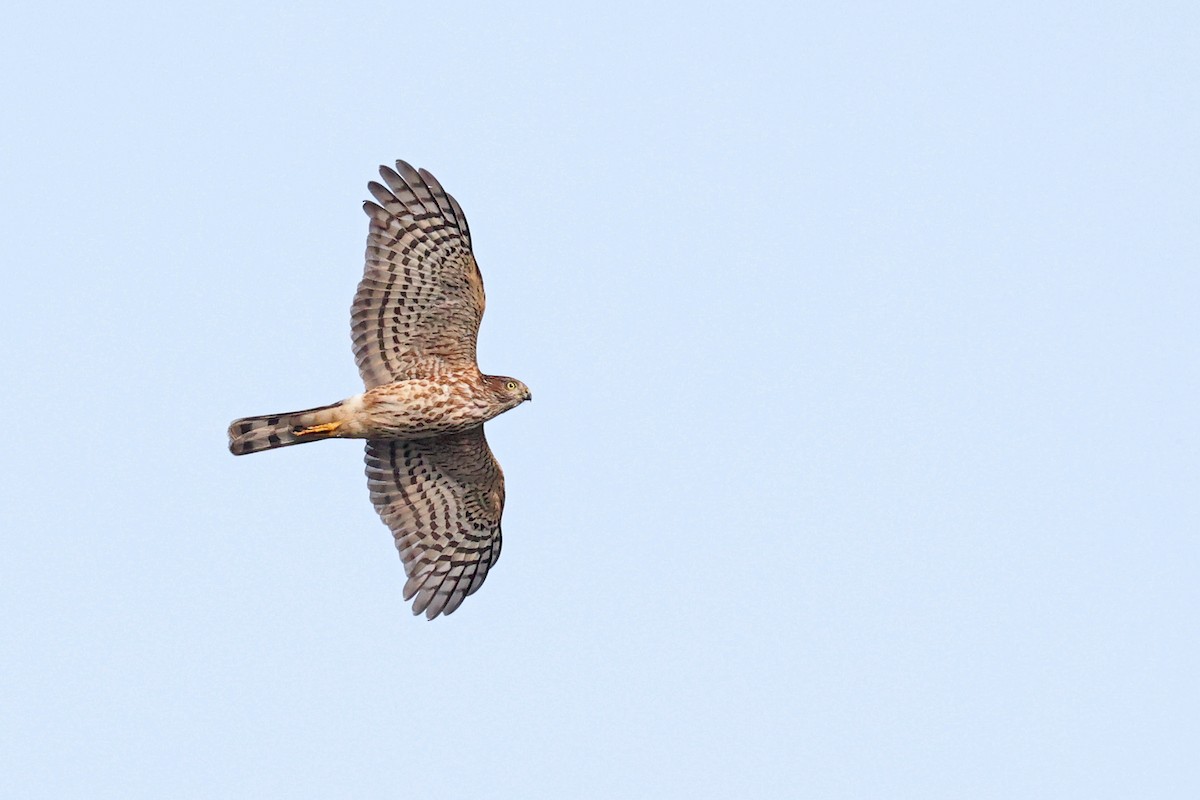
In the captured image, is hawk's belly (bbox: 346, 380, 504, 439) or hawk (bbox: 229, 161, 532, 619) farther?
hawk's belly (bbox: 346, 380, 504, 439)

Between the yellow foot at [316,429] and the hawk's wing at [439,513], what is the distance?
3.27ft

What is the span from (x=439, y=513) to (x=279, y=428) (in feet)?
6.65

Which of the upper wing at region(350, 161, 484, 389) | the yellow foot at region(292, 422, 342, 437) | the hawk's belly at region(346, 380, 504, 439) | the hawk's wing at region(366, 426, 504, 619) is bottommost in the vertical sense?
the hawk's wing at region(366, 426, 504, 619)

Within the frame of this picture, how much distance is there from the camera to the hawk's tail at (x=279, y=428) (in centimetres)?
1684

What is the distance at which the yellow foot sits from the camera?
55.5 ft

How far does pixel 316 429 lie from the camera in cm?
1694

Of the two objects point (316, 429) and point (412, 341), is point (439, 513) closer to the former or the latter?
point (316, 429)

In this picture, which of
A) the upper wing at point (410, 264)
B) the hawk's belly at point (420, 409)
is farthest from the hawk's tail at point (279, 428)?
the upper wing at point (410, 264)

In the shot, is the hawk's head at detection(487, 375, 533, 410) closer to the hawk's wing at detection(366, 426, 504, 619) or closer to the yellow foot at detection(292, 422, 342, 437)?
the hawk's wing at detection(366, 426, 504, 619)

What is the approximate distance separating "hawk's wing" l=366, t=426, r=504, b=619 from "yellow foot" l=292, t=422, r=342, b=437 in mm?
996

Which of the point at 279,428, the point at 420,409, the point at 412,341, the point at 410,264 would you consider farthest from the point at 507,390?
the point at 279,428

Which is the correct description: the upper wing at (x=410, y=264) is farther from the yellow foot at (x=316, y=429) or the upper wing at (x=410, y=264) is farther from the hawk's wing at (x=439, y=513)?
the hawk's wing at (x=439, y=513)

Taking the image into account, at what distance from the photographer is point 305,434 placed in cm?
1694

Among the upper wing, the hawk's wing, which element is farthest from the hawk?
the hawk's wing
